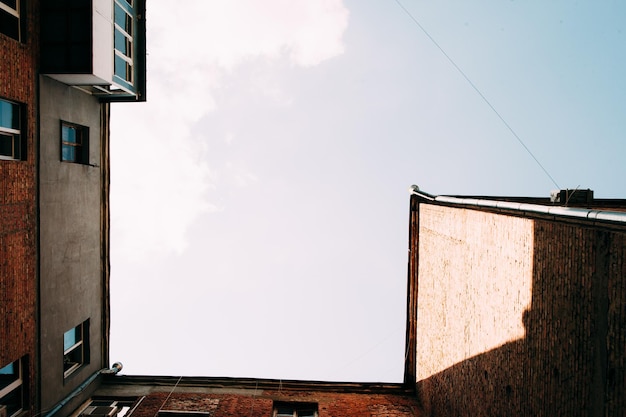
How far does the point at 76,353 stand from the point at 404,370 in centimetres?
1231

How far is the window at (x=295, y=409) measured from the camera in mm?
13805

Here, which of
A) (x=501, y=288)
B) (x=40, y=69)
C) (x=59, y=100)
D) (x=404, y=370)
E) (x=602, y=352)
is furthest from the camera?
(x=404, y=370)

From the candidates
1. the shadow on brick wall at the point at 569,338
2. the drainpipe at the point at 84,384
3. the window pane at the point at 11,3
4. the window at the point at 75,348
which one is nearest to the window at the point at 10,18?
the window pane at the point at 11,3

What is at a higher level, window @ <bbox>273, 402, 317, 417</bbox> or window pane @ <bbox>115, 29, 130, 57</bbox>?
window pane @ <bbox>115, 29, 130, 57</bbox>

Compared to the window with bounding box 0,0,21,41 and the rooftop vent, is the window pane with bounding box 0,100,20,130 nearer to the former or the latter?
the window with bounding box 0,0,21,41

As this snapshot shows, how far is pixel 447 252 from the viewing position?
1250cm

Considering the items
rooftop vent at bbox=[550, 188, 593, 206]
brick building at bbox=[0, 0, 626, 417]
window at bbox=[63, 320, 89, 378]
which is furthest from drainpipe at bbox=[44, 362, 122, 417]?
rooftop vent at bbox=[550, 188, 593, 206]

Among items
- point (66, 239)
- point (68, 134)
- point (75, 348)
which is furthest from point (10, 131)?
point (75, 348)

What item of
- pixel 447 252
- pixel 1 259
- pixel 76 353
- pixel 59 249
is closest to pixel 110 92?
pixel 59 249

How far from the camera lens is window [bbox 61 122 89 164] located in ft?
41.4

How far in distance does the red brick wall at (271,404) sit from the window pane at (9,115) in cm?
984

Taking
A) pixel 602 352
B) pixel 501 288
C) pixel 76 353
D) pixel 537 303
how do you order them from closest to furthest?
pixel 602 352
pixel 537 303
pixel 501 288
pixel 76 353

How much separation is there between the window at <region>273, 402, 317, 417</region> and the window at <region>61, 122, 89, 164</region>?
36.9 ft

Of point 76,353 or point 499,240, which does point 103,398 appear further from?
point 499,240
